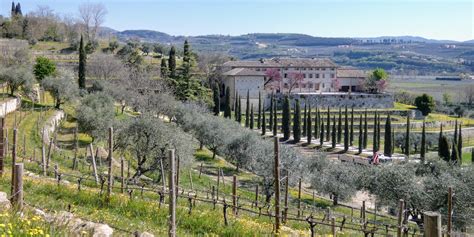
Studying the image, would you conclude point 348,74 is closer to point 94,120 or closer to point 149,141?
point 94,120

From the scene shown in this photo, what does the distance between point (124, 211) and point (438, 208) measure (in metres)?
14.9

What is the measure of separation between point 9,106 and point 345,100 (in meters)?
49.1

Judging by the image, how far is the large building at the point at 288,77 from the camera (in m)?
69.1

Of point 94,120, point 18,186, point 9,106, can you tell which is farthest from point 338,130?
point 18,186

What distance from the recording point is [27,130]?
26.0 meters

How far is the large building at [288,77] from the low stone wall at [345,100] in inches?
140

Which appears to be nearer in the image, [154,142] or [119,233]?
[119,233]

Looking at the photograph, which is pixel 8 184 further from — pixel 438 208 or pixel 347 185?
pixel 347 185

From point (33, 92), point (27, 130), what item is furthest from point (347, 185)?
point (33, 92)

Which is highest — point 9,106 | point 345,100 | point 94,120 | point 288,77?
point 288,77

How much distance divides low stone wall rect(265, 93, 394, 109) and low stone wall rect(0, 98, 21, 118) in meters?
40.8

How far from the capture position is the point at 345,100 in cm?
7019

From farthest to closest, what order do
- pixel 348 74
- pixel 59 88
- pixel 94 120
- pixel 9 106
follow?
pixel 348 74 → pixel 59 88 → pixel 9 106 → pixel 94 120

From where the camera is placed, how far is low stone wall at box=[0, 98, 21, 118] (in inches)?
1101
